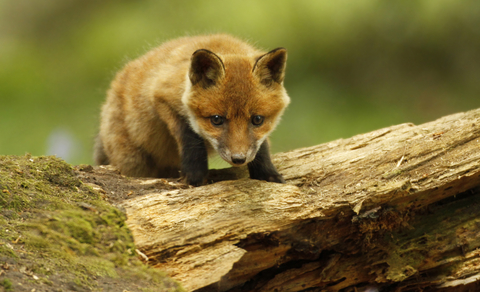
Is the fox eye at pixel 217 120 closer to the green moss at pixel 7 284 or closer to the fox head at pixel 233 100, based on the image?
the fox head at pixel 233 100

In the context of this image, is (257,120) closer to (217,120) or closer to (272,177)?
(217,120)

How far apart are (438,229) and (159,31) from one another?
657 centimetres

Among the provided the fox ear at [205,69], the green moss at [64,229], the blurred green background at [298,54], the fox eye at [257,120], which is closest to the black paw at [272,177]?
the fox eye at [257,120]

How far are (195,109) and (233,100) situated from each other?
0.36m

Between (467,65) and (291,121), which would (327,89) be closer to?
(291,121)

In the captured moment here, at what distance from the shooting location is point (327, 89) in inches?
349

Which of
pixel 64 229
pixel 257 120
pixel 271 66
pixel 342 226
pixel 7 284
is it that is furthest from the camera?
pixel 271 66

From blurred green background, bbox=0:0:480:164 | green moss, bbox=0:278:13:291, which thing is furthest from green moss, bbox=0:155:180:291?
blurred green background, bbox=0:0:480:164

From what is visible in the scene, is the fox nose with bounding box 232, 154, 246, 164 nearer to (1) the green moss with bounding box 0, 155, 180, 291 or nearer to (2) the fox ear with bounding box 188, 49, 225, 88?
(2) the fox ear with bounding box 188, 49, 225, 88

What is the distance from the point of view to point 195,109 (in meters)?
3.67

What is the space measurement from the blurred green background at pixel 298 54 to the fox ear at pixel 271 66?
14.3 ft

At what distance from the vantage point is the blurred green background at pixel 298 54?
8.25 meters

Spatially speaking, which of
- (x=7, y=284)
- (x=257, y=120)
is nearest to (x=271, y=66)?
(x=257, y=120)

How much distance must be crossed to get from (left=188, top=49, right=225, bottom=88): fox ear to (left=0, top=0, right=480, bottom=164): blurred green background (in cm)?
450
